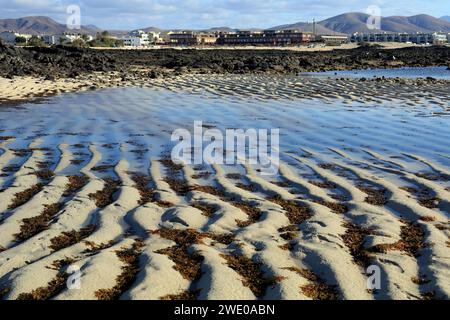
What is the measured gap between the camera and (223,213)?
5.74m

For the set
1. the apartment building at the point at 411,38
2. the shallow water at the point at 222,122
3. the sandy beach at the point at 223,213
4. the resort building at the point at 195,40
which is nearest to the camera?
the sandy beach at the point at 223,213

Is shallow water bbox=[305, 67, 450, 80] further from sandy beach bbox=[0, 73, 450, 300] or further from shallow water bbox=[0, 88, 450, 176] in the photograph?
sandy beach bbox=[0, 73, 450, 300]

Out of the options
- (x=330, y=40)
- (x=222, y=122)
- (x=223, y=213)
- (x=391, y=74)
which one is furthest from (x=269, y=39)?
(x=223, y=213)

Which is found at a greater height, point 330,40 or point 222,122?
point 330,40

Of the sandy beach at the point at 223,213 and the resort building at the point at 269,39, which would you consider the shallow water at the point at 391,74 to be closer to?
the sandy beach at the point at 223,213

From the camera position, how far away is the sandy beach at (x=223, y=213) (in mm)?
4113

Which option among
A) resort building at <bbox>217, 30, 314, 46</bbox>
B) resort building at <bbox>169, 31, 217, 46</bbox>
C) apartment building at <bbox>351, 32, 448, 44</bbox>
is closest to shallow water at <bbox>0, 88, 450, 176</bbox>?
resort building at <bbox>169, 31, 217, 46</bbox>

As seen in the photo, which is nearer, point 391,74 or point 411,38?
point 391,74

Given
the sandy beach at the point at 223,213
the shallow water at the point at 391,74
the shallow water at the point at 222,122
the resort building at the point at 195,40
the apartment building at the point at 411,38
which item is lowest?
the sandy beach at the point at 223,213

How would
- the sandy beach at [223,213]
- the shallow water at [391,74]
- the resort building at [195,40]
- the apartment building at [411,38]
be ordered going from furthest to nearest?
1. the apartment building at [411,38]
2. the resort building at [195,40]
3. the shallow water at [391,74]
4. the sandy beach at [223,213]

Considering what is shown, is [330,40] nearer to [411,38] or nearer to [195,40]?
[411,38]

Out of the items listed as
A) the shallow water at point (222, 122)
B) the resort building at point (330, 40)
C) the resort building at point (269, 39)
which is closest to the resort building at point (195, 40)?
the resort building at point (269, 39)
